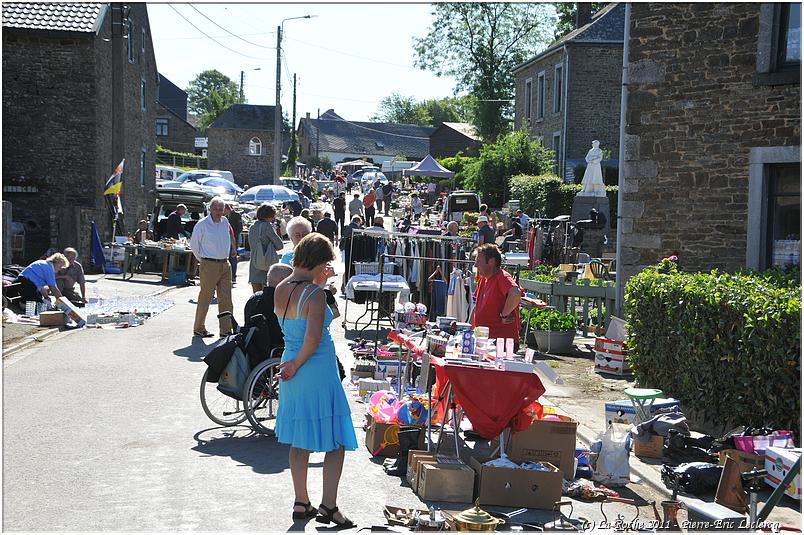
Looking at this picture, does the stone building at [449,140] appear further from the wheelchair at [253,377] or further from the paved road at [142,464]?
the wheelchair at [253,377]

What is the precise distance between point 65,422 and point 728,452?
19.0 ft

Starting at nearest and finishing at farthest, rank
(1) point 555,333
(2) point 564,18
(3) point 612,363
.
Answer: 1. (3) point 612,363
2. (1) point 555,333
3. (2) point 564,18

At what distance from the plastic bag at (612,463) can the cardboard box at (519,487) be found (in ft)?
2.70

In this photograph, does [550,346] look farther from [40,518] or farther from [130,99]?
[130,99]

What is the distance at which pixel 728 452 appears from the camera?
22.6 ft

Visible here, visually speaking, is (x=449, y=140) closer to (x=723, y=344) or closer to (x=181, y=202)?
(x=181, y=202)

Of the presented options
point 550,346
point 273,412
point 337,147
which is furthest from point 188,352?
point 337,147

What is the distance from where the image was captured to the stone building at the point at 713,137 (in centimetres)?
1245

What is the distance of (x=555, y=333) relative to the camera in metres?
→ 13.5

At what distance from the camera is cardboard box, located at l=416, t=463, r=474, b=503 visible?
257 inches

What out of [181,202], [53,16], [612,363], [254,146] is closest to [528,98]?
[181,202]

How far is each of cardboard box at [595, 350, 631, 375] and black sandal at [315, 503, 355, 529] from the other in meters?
6.85

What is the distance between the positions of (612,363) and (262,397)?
5.49m

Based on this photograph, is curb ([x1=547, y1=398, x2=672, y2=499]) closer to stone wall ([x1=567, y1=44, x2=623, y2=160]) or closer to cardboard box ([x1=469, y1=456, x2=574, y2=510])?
cardboard box ([x1=469, y1=456, x2=574, y2=510])
